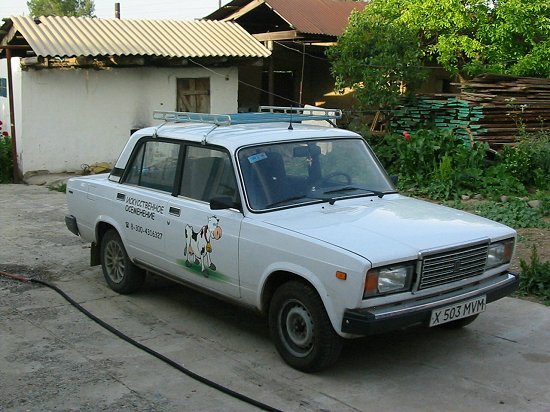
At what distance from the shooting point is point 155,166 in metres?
6.42

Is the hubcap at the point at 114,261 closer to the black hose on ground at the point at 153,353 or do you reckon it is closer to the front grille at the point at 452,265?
the black hose on ground at the point at 153,353

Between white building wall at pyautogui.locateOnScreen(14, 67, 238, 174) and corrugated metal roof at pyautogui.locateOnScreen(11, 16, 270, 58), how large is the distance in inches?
24.6

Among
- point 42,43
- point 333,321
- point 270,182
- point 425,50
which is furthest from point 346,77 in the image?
point 333,321

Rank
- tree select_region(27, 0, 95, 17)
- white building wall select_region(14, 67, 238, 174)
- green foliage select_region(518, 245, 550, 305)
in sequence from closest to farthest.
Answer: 1. green foliage select_region(518, 245, 550, 305)
2. white building wall select_region(14, 67, 238, 174)
3. tree select_region(27, 0, 95, 17)

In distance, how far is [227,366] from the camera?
5.01 meters

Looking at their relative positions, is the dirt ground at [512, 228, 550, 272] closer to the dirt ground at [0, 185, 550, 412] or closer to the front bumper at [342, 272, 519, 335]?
the dirt ground at [0, 185, 550, 412]

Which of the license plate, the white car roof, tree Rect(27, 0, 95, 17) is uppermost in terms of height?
tree Rect(27, 0, 95, 17)

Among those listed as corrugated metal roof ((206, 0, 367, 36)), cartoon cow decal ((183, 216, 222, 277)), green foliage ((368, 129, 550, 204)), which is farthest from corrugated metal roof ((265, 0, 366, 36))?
cartoon cow decal ((183, 216, 222, 277))

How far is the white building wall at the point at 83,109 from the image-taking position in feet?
46.1

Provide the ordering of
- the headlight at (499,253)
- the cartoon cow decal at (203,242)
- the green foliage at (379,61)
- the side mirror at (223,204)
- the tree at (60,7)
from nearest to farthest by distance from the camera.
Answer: the headlight at (499,253) → the side mirror at (223,204) → the cartoon cow decal at (203,242) → the green foliage at (379,61) → the tree at (60,7)

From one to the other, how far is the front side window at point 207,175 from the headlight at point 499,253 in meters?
1.96

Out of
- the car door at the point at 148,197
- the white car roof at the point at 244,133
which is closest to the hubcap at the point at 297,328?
the white car roof at the point at 244,133

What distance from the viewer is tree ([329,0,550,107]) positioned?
1380 centimetres

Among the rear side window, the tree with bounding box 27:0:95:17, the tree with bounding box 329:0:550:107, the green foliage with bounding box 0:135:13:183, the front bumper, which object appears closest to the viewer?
the front bumper
